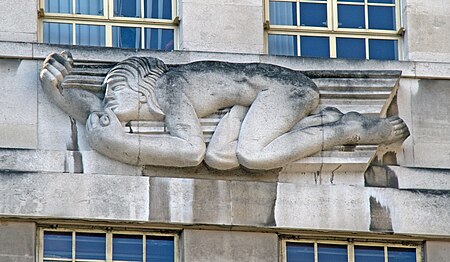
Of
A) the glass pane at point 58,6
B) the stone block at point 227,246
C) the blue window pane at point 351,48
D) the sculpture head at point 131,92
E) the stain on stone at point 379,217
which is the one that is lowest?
the stone block at point 227,246

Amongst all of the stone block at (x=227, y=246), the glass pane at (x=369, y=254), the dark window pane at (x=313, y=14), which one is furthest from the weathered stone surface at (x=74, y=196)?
the dark window pane at (x=313, y=14)

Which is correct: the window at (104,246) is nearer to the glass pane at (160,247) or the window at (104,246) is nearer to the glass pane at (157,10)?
the glass pane at (160,247)

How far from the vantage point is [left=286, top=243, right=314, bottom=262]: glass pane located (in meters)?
26.9

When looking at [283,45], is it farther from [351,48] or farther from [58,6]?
[58,6]

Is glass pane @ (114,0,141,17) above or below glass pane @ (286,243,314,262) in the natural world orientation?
above

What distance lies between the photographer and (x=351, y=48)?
2836 centimetres

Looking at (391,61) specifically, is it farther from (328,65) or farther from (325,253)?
(325,253)

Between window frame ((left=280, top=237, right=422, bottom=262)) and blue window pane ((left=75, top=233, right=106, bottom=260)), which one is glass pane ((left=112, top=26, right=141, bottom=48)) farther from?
window frame ((left=280, top=237, right=422, bottom=262))

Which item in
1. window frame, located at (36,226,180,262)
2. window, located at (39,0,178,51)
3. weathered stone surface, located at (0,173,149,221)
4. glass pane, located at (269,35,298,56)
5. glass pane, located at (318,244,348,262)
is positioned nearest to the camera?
weathered stone surface, located at (0,173,149,221)

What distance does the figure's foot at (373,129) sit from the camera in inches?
1065

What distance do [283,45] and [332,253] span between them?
111 inches

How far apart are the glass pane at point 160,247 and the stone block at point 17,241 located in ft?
4.47

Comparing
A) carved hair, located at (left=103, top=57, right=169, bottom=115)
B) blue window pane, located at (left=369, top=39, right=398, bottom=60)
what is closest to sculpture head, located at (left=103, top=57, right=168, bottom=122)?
carved hair, located at (left=103, top=57, right=169, bottom=115)

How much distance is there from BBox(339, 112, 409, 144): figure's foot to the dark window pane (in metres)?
1.65
